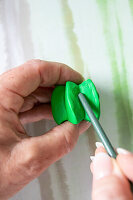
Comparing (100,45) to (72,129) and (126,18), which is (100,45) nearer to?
(126,18)

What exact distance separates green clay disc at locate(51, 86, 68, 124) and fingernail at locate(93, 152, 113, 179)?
6.5 inches

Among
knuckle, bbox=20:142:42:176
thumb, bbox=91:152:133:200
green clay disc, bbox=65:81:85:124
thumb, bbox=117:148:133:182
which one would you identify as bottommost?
knuckle, bbox=20:142:42:176

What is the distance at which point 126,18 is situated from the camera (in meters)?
0.55

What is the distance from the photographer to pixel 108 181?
29 centimetres

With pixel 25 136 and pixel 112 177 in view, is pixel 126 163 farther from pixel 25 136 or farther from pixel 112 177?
pixel 25 136

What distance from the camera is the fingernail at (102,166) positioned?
31 centimetres

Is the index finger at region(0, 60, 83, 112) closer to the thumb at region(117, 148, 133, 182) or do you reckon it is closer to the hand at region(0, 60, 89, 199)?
the hand at region(0, 60, 89, 199)

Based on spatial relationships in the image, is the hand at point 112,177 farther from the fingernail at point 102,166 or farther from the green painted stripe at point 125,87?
the green painted stripe at point 125,87

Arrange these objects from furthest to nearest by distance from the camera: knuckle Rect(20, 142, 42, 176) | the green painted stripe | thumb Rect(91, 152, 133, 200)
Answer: the green painted stripe
knuckle Rect(20, 142, 42, 176)
thumb Rect(91, 152, 133, 200)

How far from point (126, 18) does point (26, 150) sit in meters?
0.38

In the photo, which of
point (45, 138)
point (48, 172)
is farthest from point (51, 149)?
point (48, 172)

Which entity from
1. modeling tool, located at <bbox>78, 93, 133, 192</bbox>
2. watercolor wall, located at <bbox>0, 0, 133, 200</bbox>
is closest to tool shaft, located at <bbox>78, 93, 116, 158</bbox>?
modeling tool, located at <bbox>78, 93, 133, 192</bbox>

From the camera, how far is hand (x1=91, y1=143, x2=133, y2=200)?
279mm

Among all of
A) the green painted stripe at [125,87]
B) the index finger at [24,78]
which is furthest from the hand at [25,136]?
the green painted stripe at [125,87]
